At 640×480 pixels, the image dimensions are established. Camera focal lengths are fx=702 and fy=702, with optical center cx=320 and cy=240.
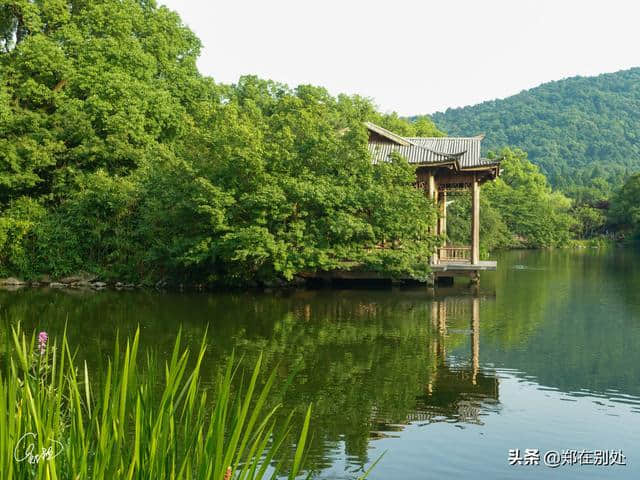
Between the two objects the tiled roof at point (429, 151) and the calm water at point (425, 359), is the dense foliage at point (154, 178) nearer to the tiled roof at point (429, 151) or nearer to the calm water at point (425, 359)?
the tiled roof at point (429, 151)

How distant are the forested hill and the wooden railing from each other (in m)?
88.8

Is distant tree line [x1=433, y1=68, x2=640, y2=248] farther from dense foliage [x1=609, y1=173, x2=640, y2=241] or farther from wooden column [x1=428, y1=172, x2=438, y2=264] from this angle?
wooden column [x1=428, y1=172, x2=438, y2=264]

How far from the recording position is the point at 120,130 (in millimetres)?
22250

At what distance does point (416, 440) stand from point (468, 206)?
102ft

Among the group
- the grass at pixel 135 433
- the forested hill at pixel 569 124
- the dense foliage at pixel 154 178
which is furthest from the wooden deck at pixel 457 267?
the forested hill at pixel 569 124

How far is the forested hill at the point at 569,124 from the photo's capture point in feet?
384

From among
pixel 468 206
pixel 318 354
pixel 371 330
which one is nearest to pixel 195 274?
pixel 371 330

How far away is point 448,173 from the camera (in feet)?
70.4

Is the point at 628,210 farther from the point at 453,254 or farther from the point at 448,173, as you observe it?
the point at 448,173

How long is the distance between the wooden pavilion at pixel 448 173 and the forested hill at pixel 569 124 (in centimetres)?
8862

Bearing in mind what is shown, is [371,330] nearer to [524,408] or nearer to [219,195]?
[524,408]

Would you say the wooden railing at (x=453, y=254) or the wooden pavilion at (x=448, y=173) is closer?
the wooden pavilion at (x=448, y=173)

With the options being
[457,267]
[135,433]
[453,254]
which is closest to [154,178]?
[457,267]

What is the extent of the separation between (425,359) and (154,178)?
12.8 metres
